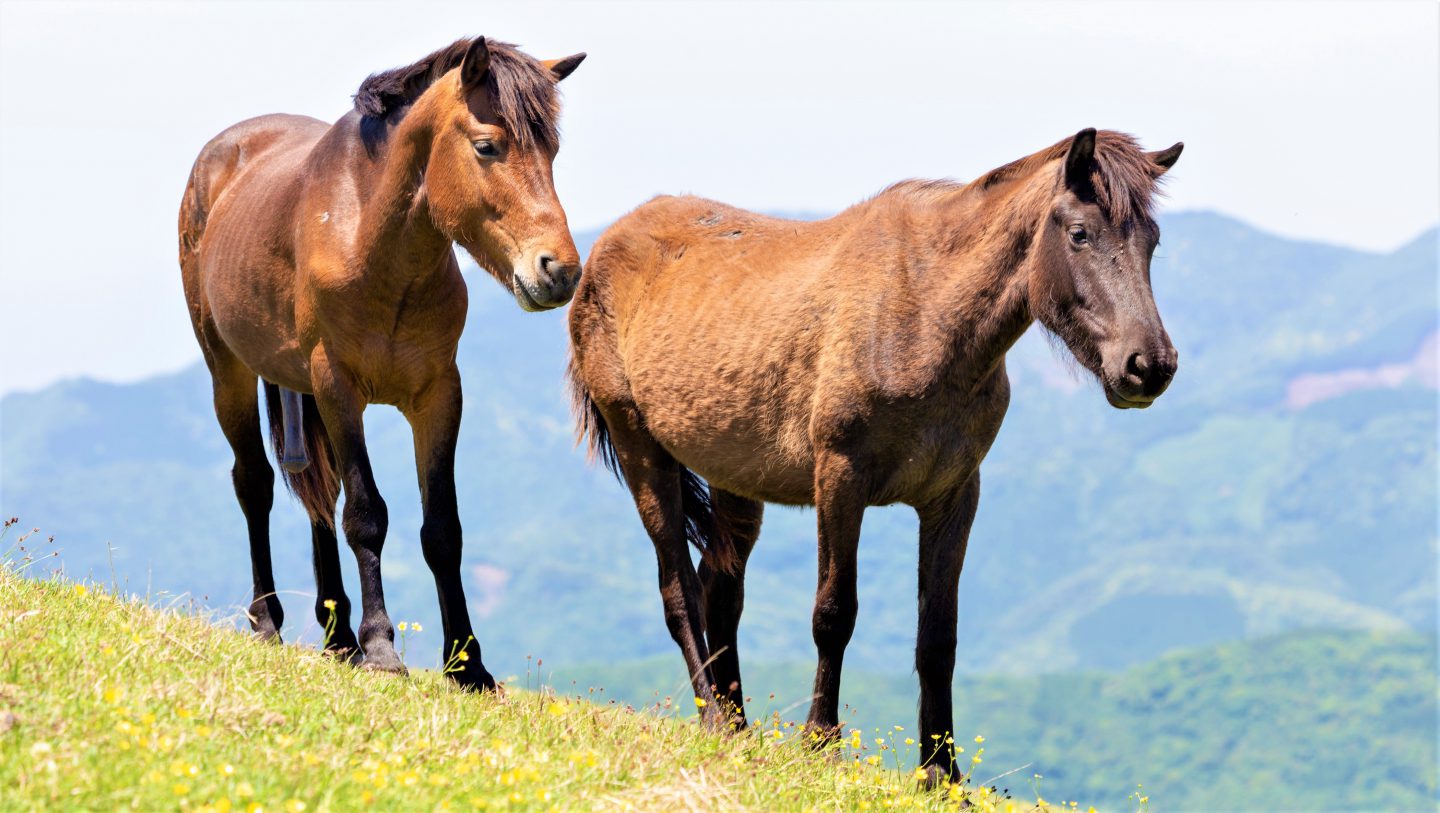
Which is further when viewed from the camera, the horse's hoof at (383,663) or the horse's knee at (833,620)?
the horse's hoof at (383,663)

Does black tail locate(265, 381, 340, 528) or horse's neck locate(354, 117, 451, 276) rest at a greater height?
horse's neck locate(354, 117, 451, 276)

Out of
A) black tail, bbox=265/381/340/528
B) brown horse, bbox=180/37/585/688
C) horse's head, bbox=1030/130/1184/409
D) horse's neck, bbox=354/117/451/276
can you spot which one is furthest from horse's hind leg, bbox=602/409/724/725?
horse's head, bbox=1030/130/1184/409

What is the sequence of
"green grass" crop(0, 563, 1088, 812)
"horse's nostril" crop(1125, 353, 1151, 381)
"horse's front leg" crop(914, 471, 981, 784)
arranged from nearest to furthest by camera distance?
"green grass" crop(0, 563, 1088, 812) → "horse's nostril" crop(1125, 353, 1151, 381) → "horse's front leg" crop(914, 471, 981, 784)

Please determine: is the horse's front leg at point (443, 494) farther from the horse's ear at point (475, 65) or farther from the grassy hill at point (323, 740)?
the horse's ear at point (475, 65)

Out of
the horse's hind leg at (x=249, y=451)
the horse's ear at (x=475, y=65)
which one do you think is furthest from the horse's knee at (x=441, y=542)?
the horse's ear at (x=475, y=65)

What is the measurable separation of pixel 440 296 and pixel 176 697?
2.83 metres

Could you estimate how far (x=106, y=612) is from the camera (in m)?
6.45

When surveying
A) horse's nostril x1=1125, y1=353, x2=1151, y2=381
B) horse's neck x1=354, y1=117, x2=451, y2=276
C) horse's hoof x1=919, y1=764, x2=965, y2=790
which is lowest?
horse's hoof x1=919, y1=764, x2=965, y2=790

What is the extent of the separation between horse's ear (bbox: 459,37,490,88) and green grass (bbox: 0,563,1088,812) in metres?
2.58

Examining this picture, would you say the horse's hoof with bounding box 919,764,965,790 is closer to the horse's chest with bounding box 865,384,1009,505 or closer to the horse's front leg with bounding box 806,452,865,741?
the horse's front leg with bounding box 806,452,865,741

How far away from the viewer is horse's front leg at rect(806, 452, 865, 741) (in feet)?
22.2

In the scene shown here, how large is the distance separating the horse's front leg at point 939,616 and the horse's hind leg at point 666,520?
4.26ft

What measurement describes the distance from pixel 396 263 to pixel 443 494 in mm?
1095

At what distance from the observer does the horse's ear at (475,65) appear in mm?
6891
